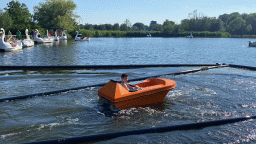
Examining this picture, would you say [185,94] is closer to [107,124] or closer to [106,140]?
[107,124]

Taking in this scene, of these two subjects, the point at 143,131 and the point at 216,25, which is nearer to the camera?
the point at 143,131

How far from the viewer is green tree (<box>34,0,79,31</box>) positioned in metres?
73.9

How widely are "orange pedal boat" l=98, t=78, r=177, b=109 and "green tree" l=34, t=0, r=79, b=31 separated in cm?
7089

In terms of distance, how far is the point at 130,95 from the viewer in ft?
24.9

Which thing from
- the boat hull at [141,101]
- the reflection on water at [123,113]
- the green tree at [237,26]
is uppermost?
the green tree at [237,26]

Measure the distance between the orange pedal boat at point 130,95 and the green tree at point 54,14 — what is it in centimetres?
7089

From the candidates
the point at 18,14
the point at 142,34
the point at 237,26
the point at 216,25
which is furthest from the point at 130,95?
the point at 237,26

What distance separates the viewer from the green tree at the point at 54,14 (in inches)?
2908

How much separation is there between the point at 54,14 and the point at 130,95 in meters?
73.3

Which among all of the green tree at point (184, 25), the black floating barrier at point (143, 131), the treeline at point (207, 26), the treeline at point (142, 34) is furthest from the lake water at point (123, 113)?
the green tree at point (184, 25)

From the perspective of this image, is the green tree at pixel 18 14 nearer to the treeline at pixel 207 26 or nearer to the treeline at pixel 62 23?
the treeline at pixel 62 23

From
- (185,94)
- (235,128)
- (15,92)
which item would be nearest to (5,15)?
(15,92)

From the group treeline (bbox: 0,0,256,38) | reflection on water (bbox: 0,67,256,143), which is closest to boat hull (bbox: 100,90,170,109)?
reflection on water (bbox: 0,67,256,143)

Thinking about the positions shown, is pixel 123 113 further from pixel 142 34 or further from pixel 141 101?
pixel 142 34
